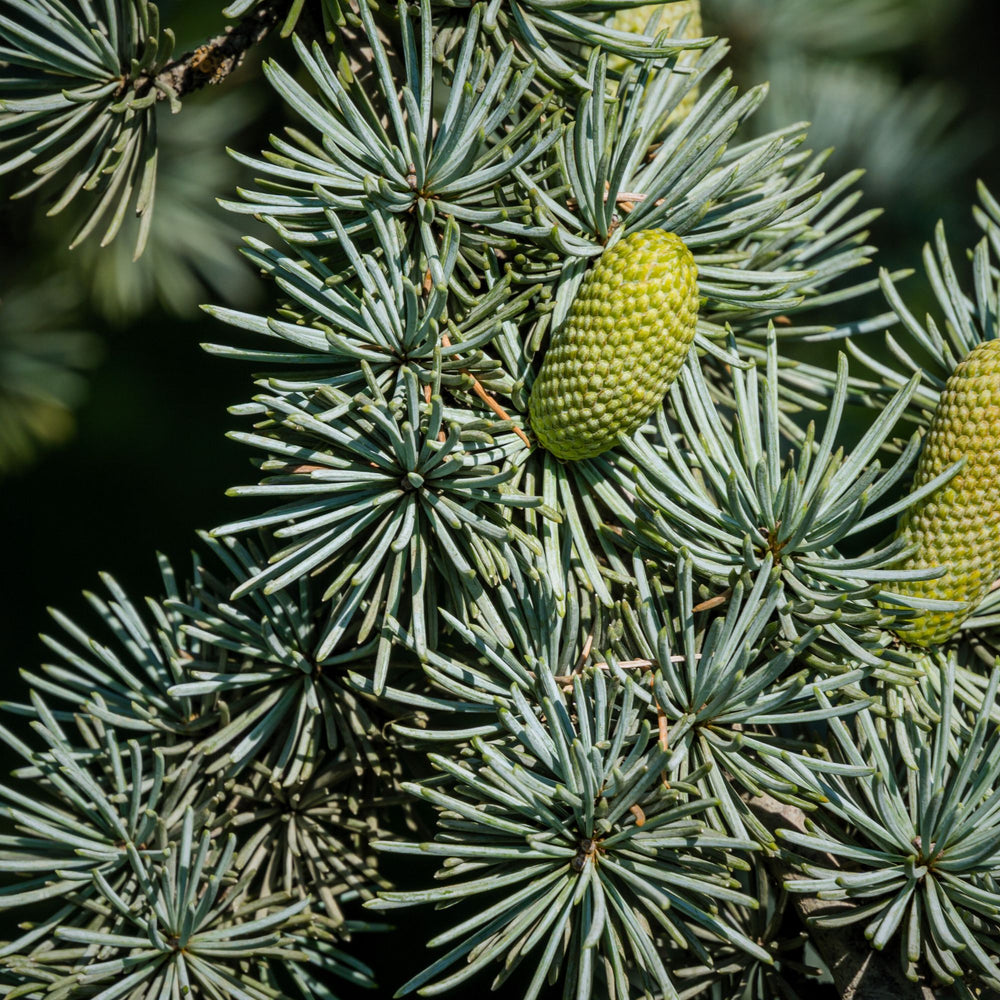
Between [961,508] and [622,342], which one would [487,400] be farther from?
[961,508]

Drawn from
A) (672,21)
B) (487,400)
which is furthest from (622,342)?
(672,21)

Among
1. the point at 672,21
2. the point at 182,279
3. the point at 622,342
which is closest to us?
the point at 622,342

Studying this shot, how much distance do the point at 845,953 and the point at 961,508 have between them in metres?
0.20

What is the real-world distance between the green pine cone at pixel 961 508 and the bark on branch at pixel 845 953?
0.33 ft

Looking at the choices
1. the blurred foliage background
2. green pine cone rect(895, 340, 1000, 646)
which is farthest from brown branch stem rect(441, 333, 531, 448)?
the blurred foliage background

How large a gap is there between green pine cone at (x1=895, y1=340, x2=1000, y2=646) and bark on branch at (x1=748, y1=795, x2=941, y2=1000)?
10cm

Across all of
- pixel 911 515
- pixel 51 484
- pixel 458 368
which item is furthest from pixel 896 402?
pixel 51 484

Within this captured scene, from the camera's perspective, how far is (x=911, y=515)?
395mm

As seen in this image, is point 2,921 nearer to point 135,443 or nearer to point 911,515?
point 135,443

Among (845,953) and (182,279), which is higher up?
(182,279)

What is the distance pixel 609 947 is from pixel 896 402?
0.26 meters

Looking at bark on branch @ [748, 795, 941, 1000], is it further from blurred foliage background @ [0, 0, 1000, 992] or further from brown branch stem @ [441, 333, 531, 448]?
blurred foliage background @ [0, 0, 1000, 992]

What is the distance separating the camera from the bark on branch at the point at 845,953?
1.19 ft

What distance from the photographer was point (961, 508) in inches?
14.7
